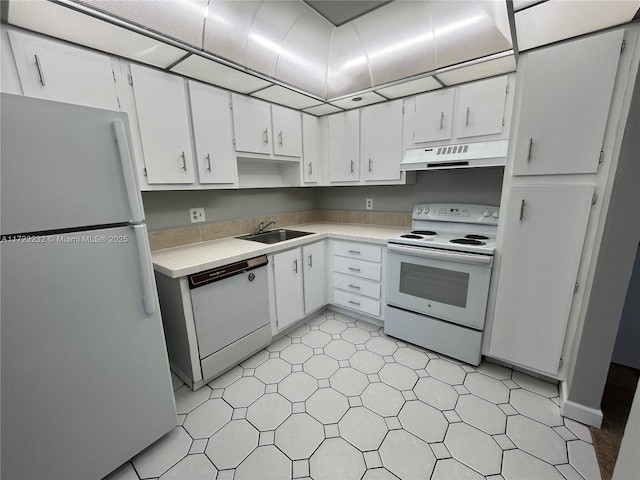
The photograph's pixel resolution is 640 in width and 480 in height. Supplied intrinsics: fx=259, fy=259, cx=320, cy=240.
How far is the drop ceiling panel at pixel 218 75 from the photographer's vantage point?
1.58 metres

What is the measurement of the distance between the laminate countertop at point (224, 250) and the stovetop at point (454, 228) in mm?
257

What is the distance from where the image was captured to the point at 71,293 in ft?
3.30

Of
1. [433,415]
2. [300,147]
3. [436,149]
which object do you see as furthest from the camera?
[300,147]

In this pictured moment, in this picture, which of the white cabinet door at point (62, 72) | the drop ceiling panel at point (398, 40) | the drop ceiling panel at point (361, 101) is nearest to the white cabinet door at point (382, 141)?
the drop ceiling panel at point (361, 101)

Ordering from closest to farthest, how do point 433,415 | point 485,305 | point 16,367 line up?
1. point 16,367
2. point 433,415
3. point 485,305

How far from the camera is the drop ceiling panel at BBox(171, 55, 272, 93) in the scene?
5.17 ft

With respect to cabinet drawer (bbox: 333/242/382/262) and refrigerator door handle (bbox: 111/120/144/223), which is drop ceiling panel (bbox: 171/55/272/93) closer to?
refrigerator door handle (bbox: 111/120/144/223)

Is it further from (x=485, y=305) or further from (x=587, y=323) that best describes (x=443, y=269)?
(x=587, y=323)

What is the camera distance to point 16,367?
0.91 m

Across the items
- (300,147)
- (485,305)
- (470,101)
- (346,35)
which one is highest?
(346,35)

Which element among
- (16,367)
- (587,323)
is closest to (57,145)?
(16,367)

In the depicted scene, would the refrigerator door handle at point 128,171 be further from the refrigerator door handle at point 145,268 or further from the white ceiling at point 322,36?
the white ceiling at point 322,36

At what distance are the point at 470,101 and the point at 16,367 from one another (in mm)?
2819

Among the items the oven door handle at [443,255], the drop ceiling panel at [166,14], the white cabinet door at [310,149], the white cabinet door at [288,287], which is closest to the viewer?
the drop ceiling panel at [166,14]
